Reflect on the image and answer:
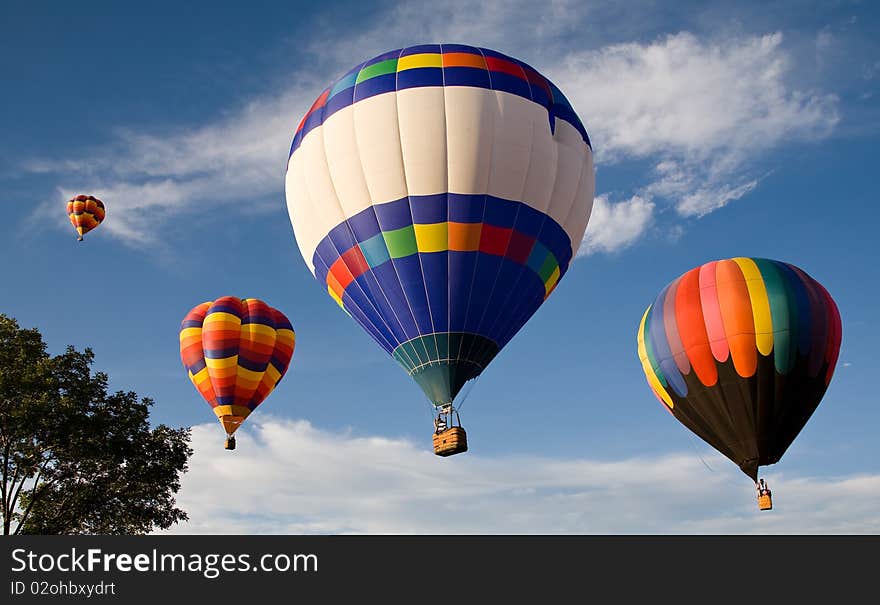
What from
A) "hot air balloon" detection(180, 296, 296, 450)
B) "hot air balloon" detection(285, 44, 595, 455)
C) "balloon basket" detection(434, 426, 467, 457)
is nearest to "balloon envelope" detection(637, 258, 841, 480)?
"hot air balloon" detection(285, 44, 595, 455)

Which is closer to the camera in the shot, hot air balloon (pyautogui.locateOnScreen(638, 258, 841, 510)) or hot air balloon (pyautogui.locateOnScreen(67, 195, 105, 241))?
hot air balloon (pyautogui.locateOnScreen(638, 258, 841, 510))

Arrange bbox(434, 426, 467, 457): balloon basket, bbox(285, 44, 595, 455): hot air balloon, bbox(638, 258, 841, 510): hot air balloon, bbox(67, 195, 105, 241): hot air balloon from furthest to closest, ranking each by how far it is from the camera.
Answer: bbox(67, 195, 105, 241): hot air balloon < bbox(638, 258, 841, 510): hot air balloon < bbox(285, 44, 595, 455): hot air balloon < bbox(434, 426, 467, 457): balloon basket

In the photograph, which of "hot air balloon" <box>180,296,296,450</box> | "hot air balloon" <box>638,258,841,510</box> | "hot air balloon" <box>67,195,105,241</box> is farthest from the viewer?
"hot air balloon" <box>67,195,105,241</box>

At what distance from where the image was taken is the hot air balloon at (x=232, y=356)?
29.1m

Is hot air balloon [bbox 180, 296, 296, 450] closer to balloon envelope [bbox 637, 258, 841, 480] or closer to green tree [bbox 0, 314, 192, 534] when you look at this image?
green tree [bbox 0, 314, 192, 534]

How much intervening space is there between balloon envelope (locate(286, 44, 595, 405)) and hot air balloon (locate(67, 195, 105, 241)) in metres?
20.2

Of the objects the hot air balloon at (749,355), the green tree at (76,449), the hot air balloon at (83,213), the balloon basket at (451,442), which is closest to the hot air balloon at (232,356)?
the green tree at (76,449)

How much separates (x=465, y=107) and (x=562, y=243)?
4.41m

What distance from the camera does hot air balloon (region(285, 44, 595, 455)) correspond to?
18078 mm

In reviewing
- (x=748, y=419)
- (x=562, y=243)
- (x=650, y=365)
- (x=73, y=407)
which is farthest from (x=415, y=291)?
(x=73, y=407)

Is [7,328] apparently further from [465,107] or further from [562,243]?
[562,243]

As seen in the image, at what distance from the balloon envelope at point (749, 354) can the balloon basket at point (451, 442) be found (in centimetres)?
774

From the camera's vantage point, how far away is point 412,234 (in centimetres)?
1819

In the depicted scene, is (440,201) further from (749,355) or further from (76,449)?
(76,449)
